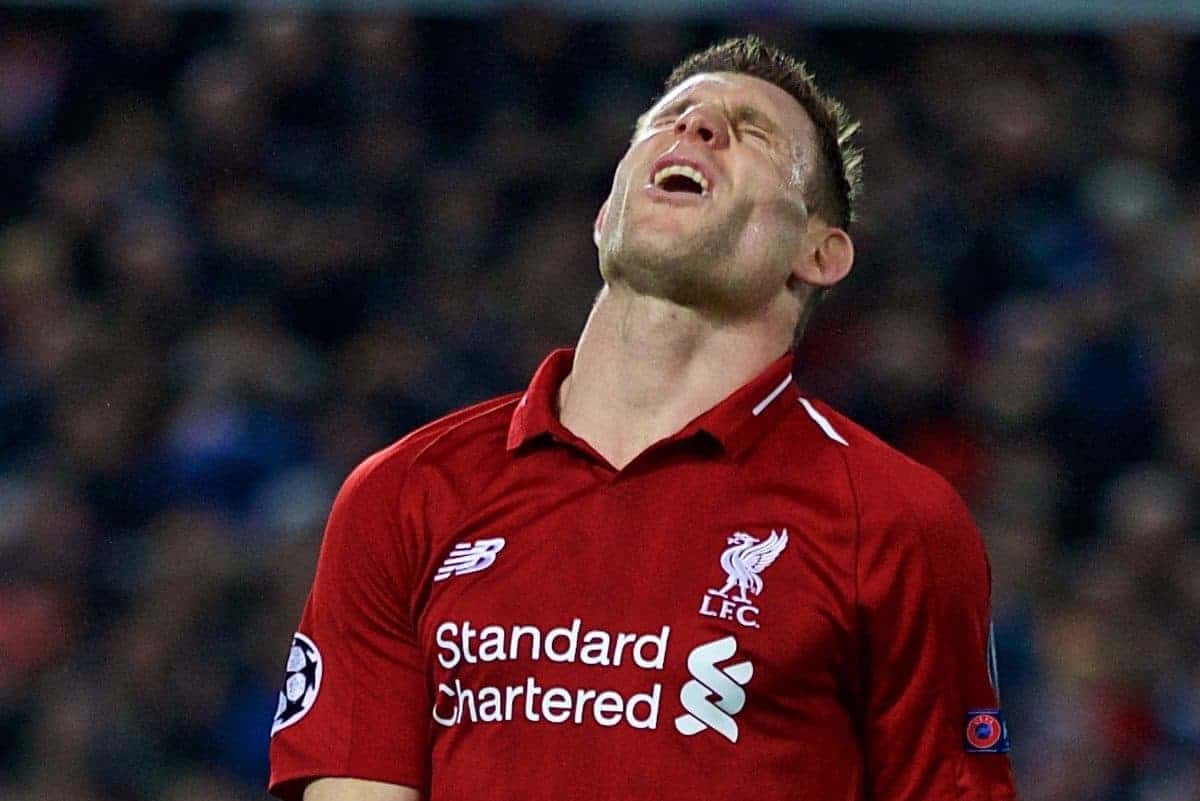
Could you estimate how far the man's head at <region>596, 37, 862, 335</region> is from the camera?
248 cm

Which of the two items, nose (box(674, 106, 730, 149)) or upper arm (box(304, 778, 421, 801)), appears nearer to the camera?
upper arm (box(304, 778, 421, 801))

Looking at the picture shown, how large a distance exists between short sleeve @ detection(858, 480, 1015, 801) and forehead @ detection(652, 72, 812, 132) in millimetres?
572

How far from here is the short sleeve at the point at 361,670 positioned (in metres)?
2.39

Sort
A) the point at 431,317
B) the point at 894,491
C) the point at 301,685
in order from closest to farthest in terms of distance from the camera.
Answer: the point at 894,491 → the point at 301,685 → the point at 431,317

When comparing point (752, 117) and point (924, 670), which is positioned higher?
point (752, 117)

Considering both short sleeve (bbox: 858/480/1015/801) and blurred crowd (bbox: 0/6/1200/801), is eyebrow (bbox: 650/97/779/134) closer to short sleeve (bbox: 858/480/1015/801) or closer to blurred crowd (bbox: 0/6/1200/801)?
short sleeve (bbox: 858/480/1015/801)

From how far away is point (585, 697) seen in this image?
7.36 feet

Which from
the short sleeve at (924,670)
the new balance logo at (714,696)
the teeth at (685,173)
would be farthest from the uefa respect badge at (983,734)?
the teeth at (685,173)

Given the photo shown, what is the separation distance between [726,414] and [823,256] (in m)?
0.32

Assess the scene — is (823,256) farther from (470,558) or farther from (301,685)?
(301,685)

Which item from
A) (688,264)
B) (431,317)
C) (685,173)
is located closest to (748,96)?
(685,173)

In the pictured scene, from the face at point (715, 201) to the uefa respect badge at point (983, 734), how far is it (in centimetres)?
56

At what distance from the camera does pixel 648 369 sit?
248cm

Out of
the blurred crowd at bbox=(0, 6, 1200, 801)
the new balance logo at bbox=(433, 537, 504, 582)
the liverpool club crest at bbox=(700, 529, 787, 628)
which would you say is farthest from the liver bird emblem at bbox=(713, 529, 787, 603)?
the blurred crowd at bbox=(0, 6, 1200, 801)
